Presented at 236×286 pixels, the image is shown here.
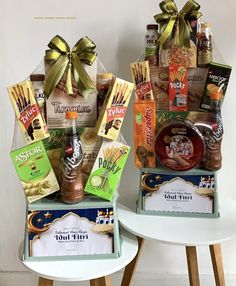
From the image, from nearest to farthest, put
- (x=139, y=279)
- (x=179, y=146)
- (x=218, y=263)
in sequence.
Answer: (x=179, y=146), (x=218, y=263), (x=139, y=279)

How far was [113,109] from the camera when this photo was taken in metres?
1.07

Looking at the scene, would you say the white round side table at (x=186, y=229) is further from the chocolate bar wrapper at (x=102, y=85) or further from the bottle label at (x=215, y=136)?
the chocolate bar wrapper at (x=102, y=85)

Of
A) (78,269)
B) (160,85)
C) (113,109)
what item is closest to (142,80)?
(160,85)

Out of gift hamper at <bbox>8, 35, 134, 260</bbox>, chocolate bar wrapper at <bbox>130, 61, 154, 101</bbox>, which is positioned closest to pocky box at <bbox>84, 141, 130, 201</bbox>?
Answer: gift hamper at <bbox>8, 35, 134, 260</bbox>

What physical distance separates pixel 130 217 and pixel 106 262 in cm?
22

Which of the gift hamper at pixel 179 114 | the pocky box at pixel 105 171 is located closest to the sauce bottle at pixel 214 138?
the gift hamper at pixel 179 114

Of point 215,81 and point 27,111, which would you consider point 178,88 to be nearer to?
point 215,81

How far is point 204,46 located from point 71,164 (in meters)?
0.55

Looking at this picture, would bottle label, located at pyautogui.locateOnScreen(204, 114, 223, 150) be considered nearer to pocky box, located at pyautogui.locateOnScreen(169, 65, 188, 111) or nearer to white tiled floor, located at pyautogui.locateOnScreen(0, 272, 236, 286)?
pocky box, located at pyautogui.locateOnScreen(169, 65, 188, 111)

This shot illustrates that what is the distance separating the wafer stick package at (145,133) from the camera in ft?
3.96

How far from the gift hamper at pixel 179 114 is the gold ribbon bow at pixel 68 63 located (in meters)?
0.19

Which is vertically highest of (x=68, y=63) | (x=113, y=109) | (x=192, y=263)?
(x=68, y=63)

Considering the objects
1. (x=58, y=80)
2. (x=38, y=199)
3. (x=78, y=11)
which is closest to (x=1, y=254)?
(x=38, y=199)

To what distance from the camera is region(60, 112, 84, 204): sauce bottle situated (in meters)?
1.04
